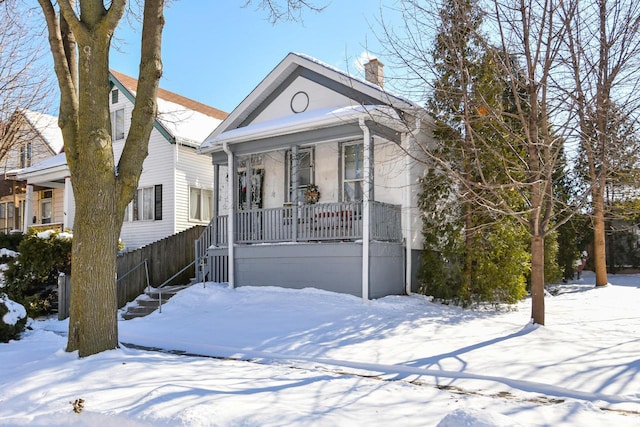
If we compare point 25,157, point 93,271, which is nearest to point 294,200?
point 93,271

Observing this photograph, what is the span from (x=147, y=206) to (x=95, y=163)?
12685mm

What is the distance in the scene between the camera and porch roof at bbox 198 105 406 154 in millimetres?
11922

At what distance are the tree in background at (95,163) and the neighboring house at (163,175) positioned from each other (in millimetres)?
10104

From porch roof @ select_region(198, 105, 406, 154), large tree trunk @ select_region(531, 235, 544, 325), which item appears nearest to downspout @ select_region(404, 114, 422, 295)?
porch roof @ select_region(198, 105, 406, 154)

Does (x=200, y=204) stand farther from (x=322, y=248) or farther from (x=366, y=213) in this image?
(x=366, y=213)

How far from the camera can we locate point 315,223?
13.1m

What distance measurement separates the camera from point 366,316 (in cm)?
1077

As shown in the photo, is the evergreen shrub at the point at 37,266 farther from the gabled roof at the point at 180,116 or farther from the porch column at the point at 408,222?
the porch column at the point at 408,222

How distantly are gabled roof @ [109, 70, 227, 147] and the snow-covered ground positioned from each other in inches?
323

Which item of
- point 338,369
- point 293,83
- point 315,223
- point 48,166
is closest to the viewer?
point 338,369

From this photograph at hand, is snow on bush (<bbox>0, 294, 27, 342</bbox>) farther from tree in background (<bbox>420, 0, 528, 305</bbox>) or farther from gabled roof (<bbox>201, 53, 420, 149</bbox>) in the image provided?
tree in background (<bbox>420, 0, 528, 305</bbox>)

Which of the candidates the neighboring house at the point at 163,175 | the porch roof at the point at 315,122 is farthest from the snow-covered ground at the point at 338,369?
the neighboring house at the point at 163,175

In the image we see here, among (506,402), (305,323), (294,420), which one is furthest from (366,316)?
(294,420)

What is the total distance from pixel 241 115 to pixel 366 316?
8.09m
